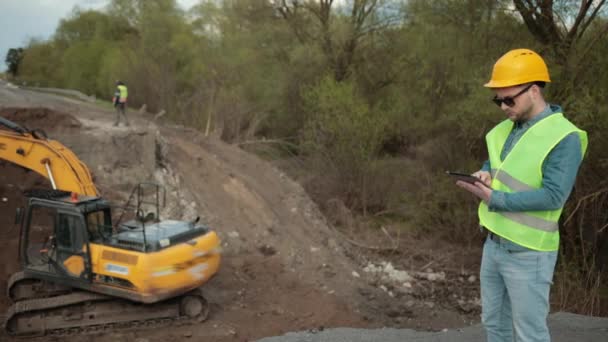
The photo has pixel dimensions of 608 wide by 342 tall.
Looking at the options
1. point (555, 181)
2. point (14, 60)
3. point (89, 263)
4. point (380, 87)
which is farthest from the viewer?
point (14, 60)

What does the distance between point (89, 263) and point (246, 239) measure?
14.0 feet

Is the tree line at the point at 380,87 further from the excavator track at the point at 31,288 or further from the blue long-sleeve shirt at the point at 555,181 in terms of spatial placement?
the excavator track at the point at 31,288

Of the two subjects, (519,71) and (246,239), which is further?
(246,239)

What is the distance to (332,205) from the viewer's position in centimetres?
1445

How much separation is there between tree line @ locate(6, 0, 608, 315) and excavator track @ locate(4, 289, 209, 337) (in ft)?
17.9

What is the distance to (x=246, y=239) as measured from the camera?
10594 millimetres

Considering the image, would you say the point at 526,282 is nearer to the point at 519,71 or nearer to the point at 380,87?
the point at 519,71

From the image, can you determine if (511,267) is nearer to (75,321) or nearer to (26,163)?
(75,321)

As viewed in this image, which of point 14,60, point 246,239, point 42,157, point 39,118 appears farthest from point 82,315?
point 14,60

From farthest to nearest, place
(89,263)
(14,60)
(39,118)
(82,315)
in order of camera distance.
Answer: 1. (14,60)
2. (39,118)
3. (82,315)
4. (89,263)

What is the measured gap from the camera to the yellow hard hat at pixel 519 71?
2.73 meters

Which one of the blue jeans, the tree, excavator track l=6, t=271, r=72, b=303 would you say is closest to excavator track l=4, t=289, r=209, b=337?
excavator track l=6, t=271, r=72, b=303

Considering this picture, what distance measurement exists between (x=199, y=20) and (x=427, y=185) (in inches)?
719

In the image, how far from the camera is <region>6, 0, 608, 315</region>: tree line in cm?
819
